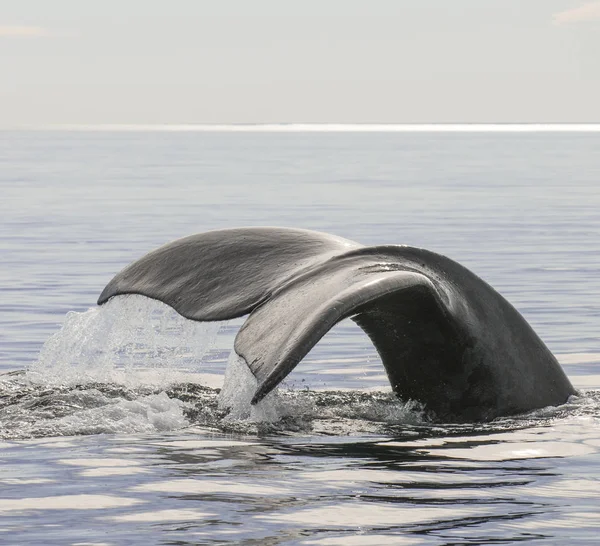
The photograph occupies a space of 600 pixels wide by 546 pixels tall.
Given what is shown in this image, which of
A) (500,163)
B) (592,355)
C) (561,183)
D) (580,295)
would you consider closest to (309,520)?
(592,355)

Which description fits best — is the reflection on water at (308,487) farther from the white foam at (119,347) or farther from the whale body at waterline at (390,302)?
the white foam at (119,347)

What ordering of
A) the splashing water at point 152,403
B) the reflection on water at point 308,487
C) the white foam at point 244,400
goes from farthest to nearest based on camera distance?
the white foam at point 244,400
the splashing water at point 152,403
the reflection on water at point 308,487

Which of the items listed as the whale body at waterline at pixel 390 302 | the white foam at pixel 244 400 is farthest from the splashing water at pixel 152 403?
the whale body at waterline at pixel 390 302

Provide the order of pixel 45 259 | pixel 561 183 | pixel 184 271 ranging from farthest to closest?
pixel 561 183 → pixel 45 259 → pixel 184 271

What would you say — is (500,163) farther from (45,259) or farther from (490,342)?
(490,342)

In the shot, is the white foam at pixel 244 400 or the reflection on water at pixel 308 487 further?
the white foam at pixel 244 400

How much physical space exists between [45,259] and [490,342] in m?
14.7

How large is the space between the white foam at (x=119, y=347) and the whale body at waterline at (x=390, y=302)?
0.24 m

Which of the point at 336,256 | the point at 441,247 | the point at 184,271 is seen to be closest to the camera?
the point at 336,256

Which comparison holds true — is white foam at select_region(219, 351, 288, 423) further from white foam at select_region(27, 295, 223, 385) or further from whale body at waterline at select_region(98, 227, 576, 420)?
whale body at waterline at select_region(98, 227, 576, 420)

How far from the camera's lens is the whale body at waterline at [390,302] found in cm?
613

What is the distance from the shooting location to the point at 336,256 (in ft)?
21.2

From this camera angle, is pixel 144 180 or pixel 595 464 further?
pixel 144 180

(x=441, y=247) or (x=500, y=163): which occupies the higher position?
(x=500, y=163)
